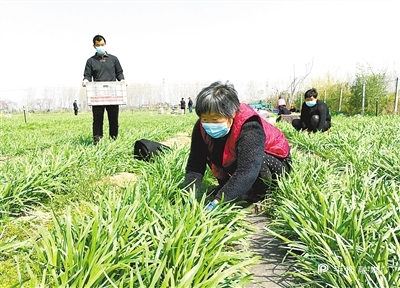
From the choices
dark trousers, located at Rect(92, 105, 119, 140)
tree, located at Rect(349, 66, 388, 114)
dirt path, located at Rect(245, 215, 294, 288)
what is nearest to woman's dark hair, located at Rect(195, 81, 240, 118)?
dirt path, located at Rect(245, 215, 294, 288)

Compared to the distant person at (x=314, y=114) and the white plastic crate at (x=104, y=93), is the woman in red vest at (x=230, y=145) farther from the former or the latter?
the distant person at (x=314, y=114)

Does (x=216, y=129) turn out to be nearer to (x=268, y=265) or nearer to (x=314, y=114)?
(x=268, y=265)

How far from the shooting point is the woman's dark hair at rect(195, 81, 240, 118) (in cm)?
192

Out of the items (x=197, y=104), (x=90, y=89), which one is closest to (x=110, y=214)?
(x=197, y=104)

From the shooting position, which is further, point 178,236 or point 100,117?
point 100,117

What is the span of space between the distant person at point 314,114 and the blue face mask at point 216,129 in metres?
4.21

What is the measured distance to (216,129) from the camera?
80.3 inches

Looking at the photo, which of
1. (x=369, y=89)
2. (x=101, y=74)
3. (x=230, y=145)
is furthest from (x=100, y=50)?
(x=369, y=89)

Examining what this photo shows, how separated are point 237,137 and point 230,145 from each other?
0.10 metres

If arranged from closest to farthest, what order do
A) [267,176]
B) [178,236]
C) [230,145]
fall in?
[178,236] < [230,145] < [267,176]

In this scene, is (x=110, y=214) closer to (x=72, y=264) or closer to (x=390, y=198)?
(x=72, y=264)

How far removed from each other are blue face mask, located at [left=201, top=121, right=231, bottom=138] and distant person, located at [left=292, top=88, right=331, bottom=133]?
4208 millimetres

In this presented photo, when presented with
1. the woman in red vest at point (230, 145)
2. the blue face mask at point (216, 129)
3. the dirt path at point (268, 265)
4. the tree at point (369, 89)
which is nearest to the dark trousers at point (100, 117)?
the woman in red vest at point (230, 145)

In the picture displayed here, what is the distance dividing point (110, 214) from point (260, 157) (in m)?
1.00
